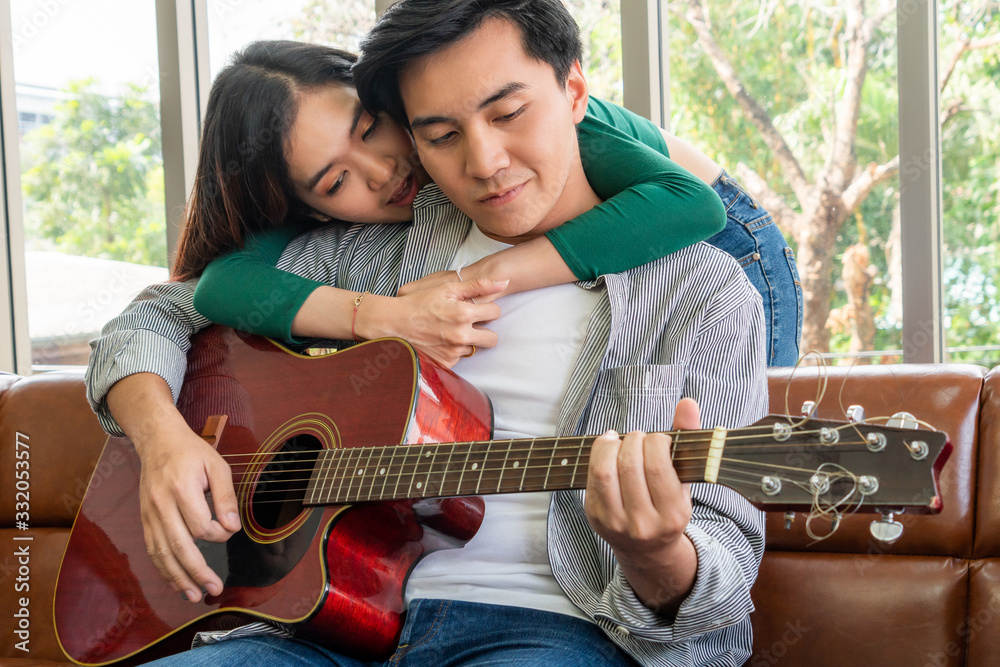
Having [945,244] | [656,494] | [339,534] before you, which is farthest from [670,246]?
[945,244]

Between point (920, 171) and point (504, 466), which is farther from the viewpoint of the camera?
point (920, 171)

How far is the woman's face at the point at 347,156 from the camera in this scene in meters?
Answer: 1.49

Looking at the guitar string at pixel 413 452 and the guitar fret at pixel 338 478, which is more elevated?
the guitar string at pixel 413 452

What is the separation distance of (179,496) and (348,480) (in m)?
0.35

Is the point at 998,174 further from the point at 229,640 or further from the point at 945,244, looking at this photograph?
the point at 229,640

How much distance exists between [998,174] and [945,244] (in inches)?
7.9

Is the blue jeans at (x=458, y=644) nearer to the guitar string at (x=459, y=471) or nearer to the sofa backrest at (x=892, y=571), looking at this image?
the guitar string at (x=459, y=471)

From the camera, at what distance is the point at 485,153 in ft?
4.11

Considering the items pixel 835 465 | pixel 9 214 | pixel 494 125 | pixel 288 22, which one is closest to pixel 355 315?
pixel 494 125

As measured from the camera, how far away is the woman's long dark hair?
4.97 feet

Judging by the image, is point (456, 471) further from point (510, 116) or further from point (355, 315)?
point (510, 116)

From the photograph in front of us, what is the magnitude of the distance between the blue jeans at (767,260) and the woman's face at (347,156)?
2.17 ft

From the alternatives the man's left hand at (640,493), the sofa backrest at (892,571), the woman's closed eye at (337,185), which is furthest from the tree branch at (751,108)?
the man's left hand at (640,493)

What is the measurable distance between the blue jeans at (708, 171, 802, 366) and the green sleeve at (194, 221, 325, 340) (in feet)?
2.86
